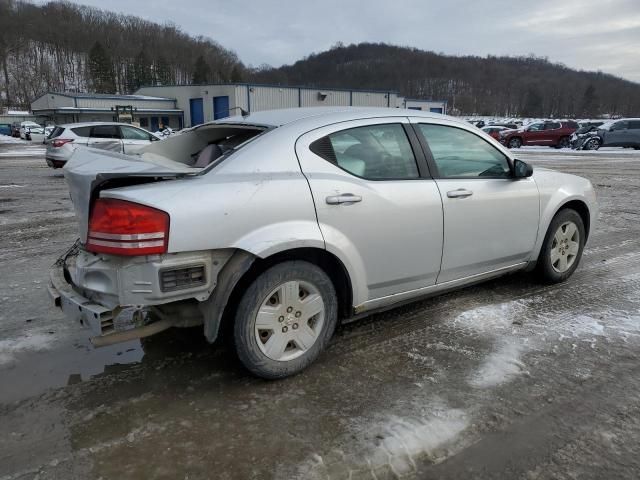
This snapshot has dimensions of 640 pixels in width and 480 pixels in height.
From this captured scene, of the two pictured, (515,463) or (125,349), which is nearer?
(515,463)

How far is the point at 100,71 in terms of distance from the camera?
111688 millimetres

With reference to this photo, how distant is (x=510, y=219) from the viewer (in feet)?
13.2

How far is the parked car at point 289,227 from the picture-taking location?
2594 millimetres

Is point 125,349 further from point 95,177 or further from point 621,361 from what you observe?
point 621,361

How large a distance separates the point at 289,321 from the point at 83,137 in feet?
45.8

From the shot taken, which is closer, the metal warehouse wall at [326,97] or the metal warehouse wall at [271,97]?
the metal warehouse wall at [271,97]

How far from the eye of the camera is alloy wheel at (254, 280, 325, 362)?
291cm

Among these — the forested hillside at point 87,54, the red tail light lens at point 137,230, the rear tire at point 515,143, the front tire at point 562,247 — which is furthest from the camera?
the forested hillside at point 87,54

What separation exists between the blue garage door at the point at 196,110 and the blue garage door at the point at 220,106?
5.11 metres

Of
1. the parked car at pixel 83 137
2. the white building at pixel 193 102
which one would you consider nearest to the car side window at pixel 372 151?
the parked car at pixel 83 137

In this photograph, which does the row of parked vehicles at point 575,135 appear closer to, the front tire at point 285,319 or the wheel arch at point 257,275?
the wheel arch at point 257,275

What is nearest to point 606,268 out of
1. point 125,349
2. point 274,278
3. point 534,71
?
point 274,278

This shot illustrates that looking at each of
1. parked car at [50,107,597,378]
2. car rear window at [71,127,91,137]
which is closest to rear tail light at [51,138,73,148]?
car rear window at [71,127,91,137]

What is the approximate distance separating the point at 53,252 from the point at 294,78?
146 metres
